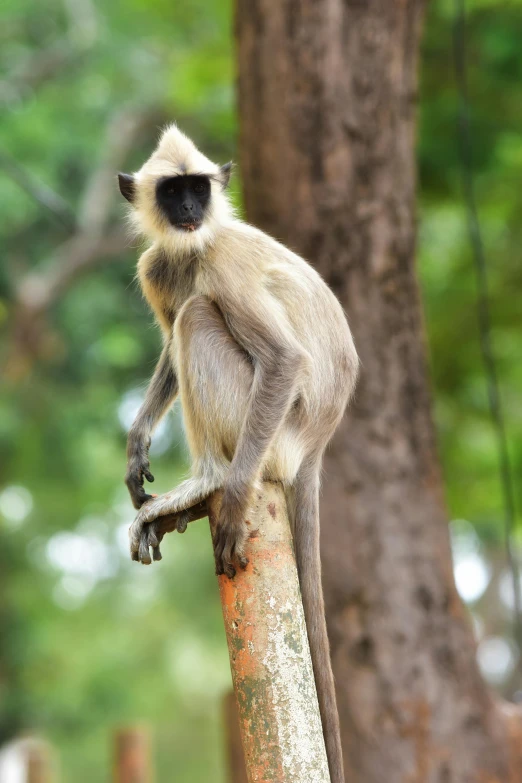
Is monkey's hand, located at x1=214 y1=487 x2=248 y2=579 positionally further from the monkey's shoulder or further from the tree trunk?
the tree trunk

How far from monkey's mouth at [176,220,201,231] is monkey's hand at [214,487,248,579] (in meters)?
0.94

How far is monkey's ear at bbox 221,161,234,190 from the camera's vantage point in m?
3.47

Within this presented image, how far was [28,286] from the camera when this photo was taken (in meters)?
10.8

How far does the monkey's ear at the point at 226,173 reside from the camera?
3.47 metres

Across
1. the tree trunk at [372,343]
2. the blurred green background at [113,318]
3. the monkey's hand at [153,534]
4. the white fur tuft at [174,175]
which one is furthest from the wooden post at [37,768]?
the white fur tuft at [174,175]

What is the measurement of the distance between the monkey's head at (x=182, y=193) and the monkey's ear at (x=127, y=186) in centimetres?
8

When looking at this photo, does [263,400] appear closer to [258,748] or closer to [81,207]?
[258,748]

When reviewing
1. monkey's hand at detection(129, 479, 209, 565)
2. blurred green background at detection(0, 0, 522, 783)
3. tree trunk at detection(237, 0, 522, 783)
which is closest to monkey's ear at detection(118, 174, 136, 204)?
monkey's hand at detection(129, 479, 209, 565)

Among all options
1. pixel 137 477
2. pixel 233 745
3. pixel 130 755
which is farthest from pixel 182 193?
pixel 130 755

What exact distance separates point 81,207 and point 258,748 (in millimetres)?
10573

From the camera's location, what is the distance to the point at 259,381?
2.96m

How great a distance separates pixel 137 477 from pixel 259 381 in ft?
1.83

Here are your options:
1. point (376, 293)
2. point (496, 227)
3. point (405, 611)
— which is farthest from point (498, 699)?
point (496, 227)

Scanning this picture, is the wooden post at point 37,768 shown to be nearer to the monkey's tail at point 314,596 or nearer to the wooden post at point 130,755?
the wooden post at point 130,755
